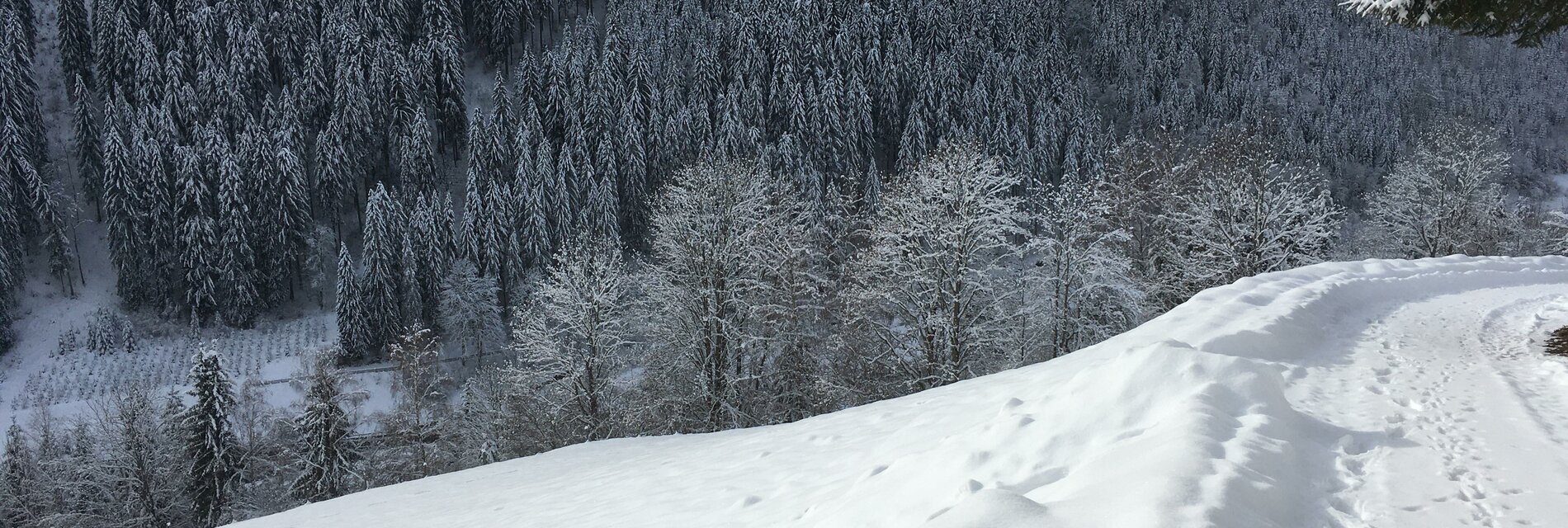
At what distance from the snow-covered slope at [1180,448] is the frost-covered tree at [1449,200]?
25.3m

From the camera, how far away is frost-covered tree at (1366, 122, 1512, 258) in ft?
98.7

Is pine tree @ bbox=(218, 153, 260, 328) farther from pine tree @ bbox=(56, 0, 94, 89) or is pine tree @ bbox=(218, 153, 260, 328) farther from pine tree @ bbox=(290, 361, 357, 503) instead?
pine tree @ bbox=(290, 361, 357, 503)

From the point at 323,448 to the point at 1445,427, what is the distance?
29771 millimetres

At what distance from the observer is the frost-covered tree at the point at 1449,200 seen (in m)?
30.1

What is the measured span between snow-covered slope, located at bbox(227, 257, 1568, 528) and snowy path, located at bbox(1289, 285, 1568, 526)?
0.02 metres

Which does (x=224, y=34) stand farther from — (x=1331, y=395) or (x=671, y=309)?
(x=1331, y=395)

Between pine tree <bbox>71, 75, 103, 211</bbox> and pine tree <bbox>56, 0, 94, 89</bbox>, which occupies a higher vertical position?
pine tree <bbox>56, 0, 94, 89</bbox>

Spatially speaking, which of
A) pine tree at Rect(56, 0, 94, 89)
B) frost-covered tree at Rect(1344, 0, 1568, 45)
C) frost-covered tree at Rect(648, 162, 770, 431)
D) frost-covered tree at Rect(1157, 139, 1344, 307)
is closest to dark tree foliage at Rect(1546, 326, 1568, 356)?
frost-covered tree at Rect(1344, 0, 1568, 45)

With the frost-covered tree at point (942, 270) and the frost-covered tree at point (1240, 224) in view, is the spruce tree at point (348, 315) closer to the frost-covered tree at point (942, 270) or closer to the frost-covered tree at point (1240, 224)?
the frost-covered tree at point (942, 270)

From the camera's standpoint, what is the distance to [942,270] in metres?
20.1

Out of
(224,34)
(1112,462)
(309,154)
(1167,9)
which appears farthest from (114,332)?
(1167,9)

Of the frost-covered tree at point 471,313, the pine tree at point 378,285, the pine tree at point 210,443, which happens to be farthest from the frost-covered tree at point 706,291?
the pine tree at point 378,285

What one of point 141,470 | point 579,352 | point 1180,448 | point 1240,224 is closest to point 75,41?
point 141,470

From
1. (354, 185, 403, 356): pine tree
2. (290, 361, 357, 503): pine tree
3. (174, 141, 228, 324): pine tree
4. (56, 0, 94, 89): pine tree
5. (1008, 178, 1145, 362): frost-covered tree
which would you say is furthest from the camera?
(56, 0, 94, 89): pine tree
